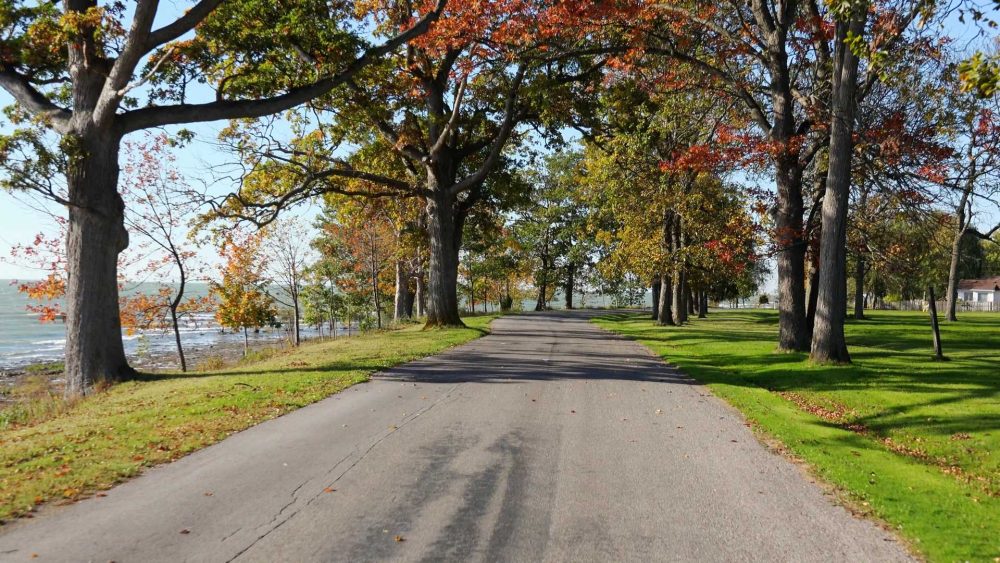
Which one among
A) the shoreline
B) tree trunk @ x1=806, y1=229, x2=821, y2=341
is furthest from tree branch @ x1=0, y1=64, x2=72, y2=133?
tree trunk @ x1=806, y1=229, x2=821, y2=341

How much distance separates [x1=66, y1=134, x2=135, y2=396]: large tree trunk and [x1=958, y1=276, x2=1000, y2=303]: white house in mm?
83006

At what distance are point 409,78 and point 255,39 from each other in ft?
28.0

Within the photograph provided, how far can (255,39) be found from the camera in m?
12.3

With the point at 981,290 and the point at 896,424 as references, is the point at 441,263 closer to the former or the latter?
the point at 896,424

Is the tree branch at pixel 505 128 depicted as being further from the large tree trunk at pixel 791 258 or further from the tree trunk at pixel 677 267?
the tree trunk at pixel 677 267

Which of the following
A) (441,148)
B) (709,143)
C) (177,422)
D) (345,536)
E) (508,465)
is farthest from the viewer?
(441,148)

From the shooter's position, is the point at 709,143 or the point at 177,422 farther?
the point at 709,143

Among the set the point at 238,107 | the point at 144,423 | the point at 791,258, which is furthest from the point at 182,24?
the point at 791,258

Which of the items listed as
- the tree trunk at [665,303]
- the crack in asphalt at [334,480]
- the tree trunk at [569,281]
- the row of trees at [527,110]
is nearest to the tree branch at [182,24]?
the row of trees at [527,110]

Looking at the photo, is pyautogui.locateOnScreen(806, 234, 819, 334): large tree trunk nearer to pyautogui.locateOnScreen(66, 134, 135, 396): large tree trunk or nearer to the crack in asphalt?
the crack in asphalt

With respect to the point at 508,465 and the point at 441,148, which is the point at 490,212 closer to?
the point at 441,148

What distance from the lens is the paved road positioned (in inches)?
168

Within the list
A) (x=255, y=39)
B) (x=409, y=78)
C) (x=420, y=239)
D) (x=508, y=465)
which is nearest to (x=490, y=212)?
(x=420, y=239)

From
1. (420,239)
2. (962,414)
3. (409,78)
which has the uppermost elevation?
(409,78)
